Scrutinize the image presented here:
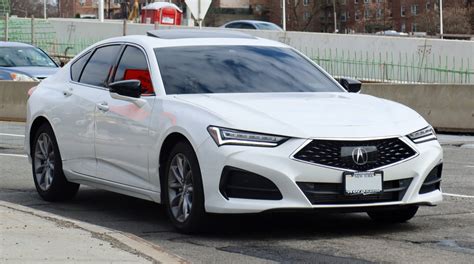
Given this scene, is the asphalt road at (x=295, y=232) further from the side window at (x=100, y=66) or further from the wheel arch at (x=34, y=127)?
the side window at (x=100, y=66)

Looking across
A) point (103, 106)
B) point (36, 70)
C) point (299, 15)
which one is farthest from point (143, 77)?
point (299, 15)

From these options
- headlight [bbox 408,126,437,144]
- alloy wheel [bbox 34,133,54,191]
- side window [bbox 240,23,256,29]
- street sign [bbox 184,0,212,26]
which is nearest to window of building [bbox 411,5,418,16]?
side window [bbox 240,23,256,29]

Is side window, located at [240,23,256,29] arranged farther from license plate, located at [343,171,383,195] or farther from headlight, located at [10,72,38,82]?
license plate, located at [343,171,383,195]

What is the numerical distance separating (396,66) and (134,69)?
84.8 feet

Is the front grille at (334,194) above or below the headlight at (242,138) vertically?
below

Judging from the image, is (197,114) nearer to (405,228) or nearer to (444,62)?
(405,228)

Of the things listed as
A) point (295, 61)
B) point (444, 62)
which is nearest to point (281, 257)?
point (295, 61)

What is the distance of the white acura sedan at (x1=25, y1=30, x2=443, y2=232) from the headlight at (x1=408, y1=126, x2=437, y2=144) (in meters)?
0.01

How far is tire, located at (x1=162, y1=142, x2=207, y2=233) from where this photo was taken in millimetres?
8531

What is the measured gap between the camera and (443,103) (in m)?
21.2

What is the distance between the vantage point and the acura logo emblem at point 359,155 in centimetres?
830

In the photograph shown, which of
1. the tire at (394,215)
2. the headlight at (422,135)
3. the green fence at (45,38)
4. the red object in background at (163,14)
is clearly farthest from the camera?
the red object in background at (163,14)

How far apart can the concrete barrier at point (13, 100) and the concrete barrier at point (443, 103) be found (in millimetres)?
8198

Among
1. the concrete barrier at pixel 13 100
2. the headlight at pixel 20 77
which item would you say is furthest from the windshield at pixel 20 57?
the concrete barrier at pixel 13 100
